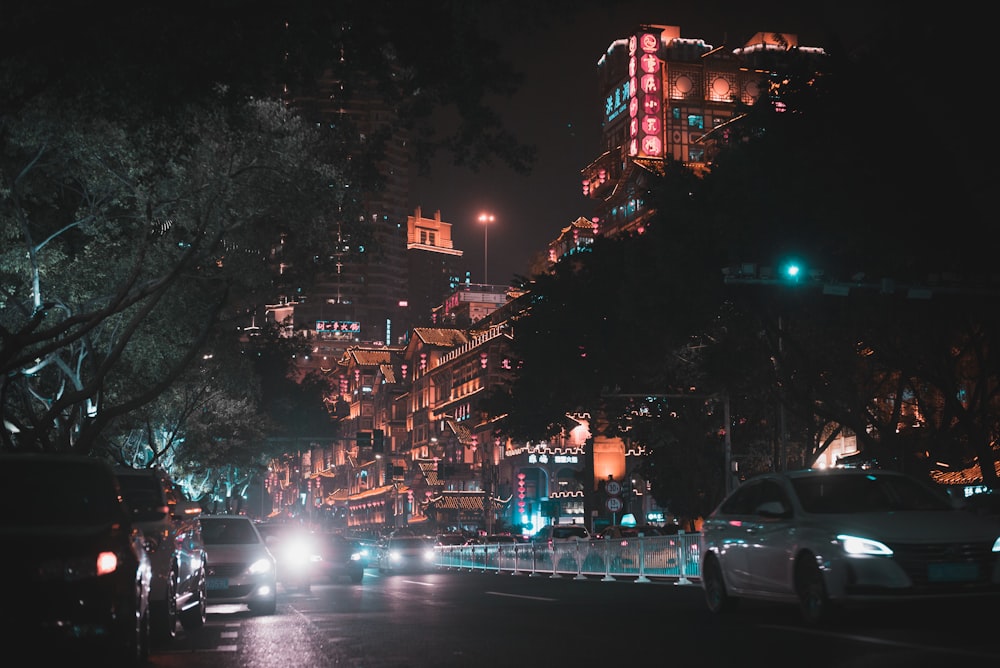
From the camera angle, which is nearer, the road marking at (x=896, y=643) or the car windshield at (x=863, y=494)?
the road marking at (x=896, y=643)

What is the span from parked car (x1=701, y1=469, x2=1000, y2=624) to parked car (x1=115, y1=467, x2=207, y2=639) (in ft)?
20.7

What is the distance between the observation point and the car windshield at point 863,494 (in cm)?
1324

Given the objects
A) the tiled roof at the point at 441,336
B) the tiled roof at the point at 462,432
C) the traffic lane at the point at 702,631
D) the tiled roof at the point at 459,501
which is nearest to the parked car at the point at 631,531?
the traffic lane at the point at 702,631

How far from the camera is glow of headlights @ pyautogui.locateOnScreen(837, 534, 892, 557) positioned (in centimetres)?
1179

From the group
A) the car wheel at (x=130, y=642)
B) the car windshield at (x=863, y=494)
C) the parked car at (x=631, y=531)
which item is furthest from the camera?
the parked car at (x=631, y=531)

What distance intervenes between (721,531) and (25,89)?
10.3 meters

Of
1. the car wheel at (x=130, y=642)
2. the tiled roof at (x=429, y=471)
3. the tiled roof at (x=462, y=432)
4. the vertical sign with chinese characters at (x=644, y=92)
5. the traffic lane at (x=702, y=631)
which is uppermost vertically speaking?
the vertical sign with chinese characters at (x=644, y=92)

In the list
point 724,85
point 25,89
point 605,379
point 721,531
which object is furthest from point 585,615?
point 724,85

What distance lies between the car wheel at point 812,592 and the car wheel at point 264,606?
898 cm

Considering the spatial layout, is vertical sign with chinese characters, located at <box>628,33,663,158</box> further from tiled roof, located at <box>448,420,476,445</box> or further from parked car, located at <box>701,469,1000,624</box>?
parked car, located at <box>701,469,1000,624</box>

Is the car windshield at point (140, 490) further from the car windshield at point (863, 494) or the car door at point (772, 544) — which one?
the car windshield at point (863, 494)

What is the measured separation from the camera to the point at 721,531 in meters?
15.0

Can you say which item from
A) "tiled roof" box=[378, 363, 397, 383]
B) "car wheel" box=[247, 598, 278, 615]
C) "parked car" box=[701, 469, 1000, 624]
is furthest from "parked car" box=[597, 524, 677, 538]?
"tiled roof" box=[378, 363, 397, 383]

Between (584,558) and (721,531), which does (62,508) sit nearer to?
(721,531)
